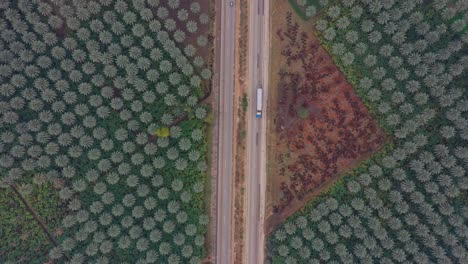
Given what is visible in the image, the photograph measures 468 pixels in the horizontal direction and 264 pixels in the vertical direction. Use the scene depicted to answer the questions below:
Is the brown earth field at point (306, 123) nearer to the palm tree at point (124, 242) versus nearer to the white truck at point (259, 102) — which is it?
the white truck at point (259, 102)

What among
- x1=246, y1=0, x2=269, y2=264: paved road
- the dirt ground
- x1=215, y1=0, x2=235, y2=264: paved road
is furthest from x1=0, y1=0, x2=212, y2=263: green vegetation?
x1=246, y1=0, x2=269, y2=264: paved road

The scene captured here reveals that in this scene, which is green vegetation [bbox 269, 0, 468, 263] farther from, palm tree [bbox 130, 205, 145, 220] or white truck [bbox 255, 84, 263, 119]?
palm tree [bbox 130, 205, 145, 220]

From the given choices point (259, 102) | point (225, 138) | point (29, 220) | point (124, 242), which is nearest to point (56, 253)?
point (29, 220)

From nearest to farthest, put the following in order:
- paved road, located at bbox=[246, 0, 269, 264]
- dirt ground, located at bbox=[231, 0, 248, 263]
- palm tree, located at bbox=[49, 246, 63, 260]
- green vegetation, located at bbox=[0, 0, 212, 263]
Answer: palm tree, located at bbox=[49, 246, 63, 260], green vegetation, located at bbox=[0, 0, 212, 263], paved road, located at bbox=[246, 0, 269, 264], dirt ground, located at bbox=[231, 0, 248, 263]

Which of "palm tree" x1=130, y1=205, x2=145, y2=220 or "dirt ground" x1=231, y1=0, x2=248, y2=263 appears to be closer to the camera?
"palm tree" x1=130, y1=205, x2=145, y2=220

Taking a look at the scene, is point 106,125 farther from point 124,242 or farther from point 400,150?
point 400,150

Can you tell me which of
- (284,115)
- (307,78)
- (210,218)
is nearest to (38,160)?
(210,218)

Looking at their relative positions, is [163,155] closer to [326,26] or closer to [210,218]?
[210,218]
